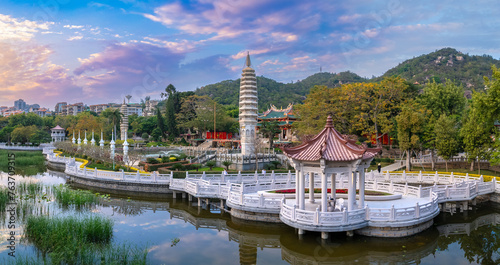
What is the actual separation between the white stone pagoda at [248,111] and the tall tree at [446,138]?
18.2 m

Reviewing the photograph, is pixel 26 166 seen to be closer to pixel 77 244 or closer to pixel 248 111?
pixel 248 111

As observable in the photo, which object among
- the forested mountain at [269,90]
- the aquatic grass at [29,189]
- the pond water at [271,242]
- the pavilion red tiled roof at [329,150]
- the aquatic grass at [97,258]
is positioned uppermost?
the forested mountain at [269,90]

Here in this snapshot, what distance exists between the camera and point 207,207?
2014 cm

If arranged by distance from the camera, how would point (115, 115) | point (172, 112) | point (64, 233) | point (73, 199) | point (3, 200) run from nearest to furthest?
1. point (64, 233)
2. point (3, 200)
3. point (73, 199)
4. point (172, 112)
5. point (115, 115)

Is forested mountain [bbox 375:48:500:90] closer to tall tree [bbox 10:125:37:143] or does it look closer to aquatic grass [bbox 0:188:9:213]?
tall tree [bbox 10:125:37:143]

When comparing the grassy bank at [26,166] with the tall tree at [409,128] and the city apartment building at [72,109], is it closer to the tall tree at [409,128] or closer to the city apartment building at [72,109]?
the tall tree at [409,128]

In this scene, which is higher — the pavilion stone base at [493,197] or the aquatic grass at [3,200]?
the aquatic grass at [3,200]

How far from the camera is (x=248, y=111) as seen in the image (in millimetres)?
37812

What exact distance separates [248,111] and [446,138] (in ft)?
65.0

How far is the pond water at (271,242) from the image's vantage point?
1232 cm

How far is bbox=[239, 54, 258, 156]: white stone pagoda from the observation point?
36875 millimetres

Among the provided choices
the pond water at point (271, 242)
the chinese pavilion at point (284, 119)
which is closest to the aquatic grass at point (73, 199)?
the pond water at point (271, 242)

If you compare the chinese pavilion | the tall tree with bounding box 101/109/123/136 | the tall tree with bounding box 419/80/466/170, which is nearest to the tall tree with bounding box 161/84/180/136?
the tall tree with bounding box 101/109/123/136

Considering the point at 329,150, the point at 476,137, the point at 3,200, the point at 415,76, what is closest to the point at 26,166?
the point at 3,200
